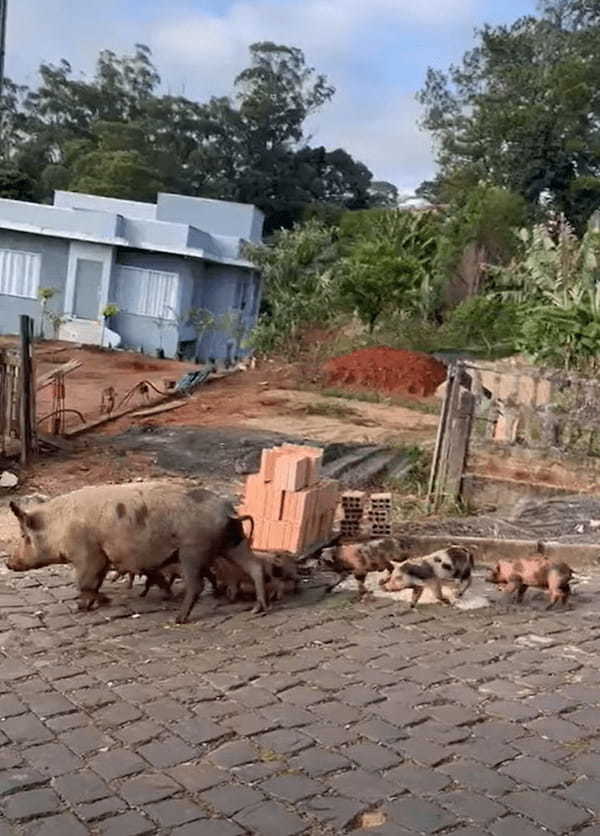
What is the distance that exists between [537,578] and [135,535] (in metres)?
2.84

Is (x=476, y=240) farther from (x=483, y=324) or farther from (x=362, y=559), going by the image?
(x=362, y=559)

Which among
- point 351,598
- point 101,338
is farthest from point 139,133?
point 351,598

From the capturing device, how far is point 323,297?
26.2m

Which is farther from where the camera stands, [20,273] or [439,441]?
[20,273]

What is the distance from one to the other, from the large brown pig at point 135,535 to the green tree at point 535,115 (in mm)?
31564

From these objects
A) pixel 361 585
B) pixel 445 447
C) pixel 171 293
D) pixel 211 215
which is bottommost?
pixel 361 585

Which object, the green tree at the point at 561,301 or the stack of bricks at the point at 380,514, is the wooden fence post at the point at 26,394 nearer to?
the stack of bricks at the point at 380,514

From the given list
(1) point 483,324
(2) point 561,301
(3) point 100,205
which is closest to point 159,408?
(2) point 561,301

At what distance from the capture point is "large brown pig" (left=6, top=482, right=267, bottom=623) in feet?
22.3

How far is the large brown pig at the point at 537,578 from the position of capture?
724 centimetres

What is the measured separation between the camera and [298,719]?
199 inches

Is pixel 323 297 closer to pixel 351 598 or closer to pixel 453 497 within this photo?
pixel 453 497

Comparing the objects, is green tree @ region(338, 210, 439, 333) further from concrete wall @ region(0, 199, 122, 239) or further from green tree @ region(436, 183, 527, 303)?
concrete wall @ region(0, 199, 122, 239)

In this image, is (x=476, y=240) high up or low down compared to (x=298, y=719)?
up
